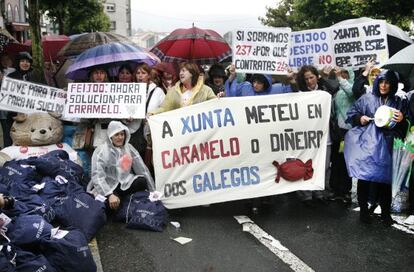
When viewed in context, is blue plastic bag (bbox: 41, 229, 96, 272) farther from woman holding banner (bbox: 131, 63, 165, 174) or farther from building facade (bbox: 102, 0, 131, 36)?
building facade (bbox: 102, 0, 131, 36)

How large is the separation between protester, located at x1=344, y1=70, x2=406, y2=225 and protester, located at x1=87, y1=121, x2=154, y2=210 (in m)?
2.34

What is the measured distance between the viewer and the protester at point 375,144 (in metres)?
5.14

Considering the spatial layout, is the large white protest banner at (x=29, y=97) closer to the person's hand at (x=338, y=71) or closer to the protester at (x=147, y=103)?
the protester at (x=147, y=103)

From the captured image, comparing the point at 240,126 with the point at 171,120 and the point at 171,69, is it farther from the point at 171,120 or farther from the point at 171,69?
the point at 171,69

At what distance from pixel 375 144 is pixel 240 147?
1.44 meters

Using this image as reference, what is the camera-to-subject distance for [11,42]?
8969 mm

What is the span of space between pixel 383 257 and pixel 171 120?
259cm

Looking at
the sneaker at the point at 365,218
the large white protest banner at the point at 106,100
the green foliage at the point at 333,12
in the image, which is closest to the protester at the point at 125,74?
the large white protest banner at the point at 106,100

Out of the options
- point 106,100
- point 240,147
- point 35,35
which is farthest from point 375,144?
point 35,35

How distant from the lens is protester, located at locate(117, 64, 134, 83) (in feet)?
21.5

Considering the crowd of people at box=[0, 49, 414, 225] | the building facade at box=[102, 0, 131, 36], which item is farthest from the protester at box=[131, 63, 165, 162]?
the building facade at box=[102, 0, 131, 36]

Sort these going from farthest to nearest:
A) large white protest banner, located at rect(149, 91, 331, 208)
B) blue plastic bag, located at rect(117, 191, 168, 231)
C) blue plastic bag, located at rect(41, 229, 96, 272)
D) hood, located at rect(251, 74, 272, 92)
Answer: hood, located at rect(251, 74, 272, 92)
large white protest banner, located at rect(149, 91, 331, 208)
blue plastic bag, located at rect(117, 191, 168, 231)
blue plastic bag, located at rect(41, 229, 96, 272)

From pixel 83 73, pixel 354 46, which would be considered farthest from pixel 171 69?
pixel 354 46

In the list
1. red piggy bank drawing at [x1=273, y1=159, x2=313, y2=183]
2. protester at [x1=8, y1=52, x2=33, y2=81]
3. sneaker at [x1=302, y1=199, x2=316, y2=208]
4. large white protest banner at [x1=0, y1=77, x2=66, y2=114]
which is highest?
protester at [x1=8, y1=52, x2=33, y2=81]
